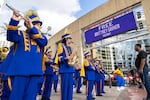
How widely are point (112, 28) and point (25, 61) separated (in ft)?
34.0

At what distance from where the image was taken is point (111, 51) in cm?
2302

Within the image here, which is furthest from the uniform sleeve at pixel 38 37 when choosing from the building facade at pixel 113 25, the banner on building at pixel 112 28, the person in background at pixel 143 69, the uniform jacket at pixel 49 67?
the banner on building at pixel 112 28

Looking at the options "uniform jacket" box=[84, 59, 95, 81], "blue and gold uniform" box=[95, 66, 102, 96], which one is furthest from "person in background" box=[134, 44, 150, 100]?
"blue and gold uniform" box=[95, 66, 102, 96]

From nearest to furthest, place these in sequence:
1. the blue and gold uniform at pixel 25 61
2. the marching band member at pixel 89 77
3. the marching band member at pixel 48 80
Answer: the blue and gold uniform at pixel 25 61
the marching band member at pixel 89 77
the marching band member at pixel 48 80

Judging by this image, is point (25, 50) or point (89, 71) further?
point (89, 71)

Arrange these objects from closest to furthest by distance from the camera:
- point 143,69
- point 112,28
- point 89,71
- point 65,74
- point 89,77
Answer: point 65,74 < point 143,69 < point 89,77 < point 89,71 < point 112,28

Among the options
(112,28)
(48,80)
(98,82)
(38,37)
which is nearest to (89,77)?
(48,80)

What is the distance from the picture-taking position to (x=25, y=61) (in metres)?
2.15

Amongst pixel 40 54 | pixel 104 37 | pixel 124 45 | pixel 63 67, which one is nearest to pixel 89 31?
pixel 104 37

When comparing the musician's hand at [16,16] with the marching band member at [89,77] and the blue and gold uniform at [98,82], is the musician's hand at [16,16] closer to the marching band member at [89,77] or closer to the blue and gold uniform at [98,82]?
the marching band member at [89,77]

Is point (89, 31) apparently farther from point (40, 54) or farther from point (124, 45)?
point (40, 54)

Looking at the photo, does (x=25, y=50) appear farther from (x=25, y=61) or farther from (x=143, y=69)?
(x=143, y=69)

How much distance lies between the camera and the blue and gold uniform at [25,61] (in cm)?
209

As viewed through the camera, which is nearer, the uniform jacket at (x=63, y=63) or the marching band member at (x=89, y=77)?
the uniform jacket at (x=63, y=63)
